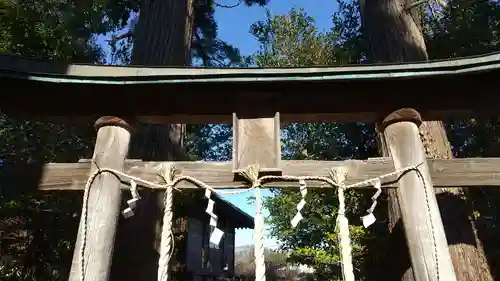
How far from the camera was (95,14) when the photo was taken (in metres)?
5.20

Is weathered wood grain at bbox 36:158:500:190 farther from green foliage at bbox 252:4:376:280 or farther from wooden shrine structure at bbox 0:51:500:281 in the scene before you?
green foliage at bbox 252:4:376:280

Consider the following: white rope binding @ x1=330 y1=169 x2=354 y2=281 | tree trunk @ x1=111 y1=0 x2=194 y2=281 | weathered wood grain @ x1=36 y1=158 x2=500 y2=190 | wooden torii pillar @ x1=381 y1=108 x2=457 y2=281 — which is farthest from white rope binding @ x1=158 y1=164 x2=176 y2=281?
wooden torii pillar @ x1=381 y1=108 x2=457 y2=281

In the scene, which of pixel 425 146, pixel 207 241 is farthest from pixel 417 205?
pixel 207 241

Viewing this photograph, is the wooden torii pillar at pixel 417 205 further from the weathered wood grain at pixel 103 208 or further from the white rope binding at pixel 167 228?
the weathered wood grain at pixel 103 208

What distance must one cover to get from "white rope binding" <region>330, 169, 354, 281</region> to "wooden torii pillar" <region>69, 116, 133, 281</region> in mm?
1150

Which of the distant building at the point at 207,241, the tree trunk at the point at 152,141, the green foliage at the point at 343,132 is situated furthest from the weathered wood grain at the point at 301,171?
the distant building at the point at 207,241

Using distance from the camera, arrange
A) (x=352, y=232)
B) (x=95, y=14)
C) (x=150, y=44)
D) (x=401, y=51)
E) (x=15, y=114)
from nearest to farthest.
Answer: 1. (x=15, y=114)
2. (x=401, y=51)
3. (x=150, y=44)
4. (x=95, y=14)
5. (x=352, y=232)

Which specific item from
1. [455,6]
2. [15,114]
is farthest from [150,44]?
[455,6]

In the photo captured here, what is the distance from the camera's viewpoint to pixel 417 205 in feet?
6.66

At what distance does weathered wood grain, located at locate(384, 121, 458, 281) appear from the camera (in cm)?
191

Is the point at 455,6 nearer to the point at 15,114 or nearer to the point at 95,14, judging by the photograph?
the point at 95,14

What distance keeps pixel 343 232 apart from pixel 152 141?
8.07 ft

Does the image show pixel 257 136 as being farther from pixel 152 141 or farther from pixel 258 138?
pixel 152 141

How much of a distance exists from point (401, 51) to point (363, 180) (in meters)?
2.45
